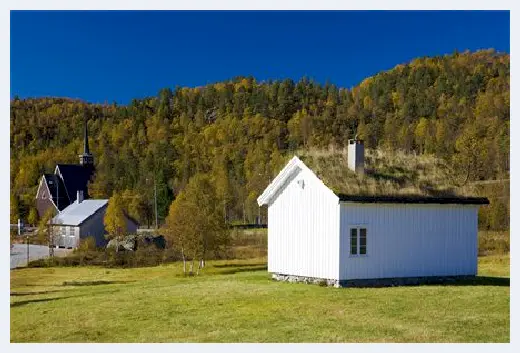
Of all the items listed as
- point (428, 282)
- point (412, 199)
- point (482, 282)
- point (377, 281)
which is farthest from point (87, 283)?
point (482, 282)

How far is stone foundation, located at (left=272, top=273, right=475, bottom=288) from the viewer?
975 inches

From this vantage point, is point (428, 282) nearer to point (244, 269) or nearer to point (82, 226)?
point (244, 269)

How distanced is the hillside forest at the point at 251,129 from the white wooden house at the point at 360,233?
37133mm

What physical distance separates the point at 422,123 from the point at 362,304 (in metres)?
78.4

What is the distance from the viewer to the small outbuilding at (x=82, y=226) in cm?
5416

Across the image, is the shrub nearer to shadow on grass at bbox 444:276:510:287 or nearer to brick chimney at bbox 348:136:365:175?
brick chimney at bbox 348:136:365:175

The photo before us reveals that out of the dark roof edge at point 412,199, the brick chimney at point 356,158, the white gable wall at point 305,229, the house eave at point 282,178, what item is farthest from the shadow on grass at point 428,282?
the house eave at point 282,178

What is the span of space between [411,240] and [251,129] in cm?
9147

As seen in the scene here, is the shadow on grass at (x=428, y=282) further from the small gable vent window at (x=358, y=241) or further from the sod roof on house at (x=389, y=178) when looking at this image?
the sod roof on house at (x=389, y=178)

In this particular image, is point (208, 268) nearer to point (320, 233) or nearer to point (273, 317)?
point (320, 233)

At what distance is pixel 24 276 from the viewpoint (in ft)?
121

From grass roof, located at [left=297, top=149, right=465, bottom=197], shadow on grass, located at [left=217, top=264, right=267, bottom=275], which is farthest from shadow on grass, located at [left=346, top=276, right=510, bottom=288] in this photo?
shadow on grass, located at [left=217, top=264, right=267, bottom=275]

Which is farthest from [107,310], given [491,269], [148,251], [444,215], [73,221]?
[73,221]

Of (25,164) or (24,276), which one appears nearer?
(24,276)
